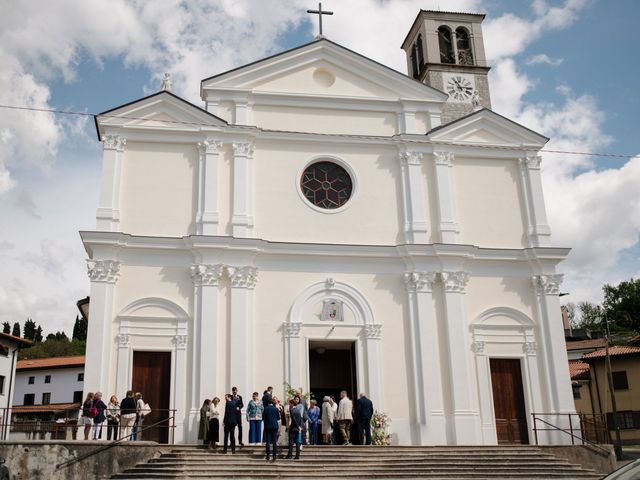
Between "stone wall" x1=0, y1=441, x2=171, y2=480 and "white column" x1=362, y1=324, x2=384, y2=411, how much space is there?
23.6ft

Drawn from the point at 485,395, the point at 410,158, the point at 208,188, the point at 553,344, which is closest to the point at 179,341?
the point at 208,188

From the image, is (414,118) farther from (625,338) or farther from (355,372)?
(625,338)

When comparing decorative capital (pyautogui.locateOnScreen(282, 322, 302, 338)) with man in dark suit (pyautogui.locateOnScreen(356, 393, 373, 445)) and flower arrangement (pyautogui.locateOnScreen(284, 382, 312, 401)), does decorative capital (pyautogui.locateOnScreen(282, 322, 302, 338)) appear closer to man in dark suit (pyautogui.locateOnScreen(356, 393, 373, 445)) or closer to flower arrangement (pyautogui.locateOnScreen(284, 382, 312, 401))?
flower arrangement (pyautogui.locateOnScreen(284, 382, 312, 401))

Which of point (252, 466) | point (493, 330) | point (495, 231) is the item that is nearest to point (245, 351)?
point (252, 466)

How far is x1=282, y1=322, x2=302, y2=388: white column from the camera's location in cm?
1947

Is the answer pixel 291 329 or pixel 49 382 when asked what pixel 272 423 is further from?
pixel 49 382

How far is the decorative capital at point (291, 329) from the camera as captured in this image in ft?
65.2

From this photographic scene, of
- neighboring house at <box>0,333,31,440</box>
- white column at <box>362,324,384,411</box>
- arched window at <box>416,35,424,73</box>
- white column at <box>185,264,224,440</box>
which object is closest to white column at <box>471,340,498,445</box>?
white column at <box>362,324,384,411</box>

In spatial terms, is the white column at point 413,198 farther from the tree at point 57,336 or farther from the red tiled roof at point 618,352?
the tree at point 57,336

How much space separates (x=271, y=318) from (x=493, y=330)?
696cm

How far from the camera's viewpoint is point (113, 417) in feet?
55.7

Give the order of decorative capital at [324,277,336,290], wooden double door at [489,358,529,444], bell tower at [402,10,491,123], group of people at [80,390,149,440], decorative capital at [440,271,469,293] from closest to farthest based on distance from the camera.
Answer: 1. group of people at [80,390,149,440]
2. wooden double door at [489,358,529,444]
3. decorative capital at [324,277,336,290]
4. decorative capital at [440,271,469,293]
5. bell tower at [402,10,491,123]

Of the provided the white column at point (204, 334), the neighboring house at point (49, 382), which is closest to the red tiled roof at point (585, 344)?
the white column at point (204, 334)

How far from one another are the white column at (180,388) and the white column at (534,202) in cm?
1140
